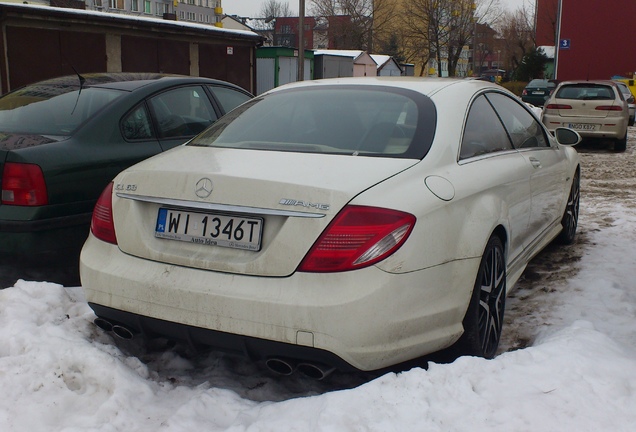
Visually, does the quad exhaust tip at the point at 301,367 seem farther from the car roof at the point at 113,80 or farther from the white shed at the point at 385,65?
the white shed at the point at 385,65

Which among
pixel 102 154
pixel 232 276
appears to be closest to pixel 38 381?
pixel 232 276

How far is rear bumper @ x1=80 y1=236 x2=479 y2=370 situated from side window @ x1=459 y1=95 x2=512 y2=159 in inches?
29.2

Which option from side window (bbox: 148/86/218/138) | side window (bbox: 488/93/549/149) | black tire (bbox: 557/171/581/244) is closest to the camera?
side window (bbox: 488/93/549/149)

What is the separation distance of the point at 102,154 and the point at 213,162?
1.59m

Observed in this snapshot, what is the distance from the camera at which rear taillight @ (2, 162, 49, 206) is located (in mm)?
3969

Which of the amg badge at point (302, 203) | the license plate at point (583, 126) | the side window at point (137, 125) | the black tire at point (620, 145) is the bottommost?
the black tire at point (620, 145)

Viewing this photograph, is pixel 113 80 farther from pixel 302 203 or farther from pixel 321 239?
pixel 321 239

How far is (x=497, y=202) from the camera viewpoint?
3461 mm

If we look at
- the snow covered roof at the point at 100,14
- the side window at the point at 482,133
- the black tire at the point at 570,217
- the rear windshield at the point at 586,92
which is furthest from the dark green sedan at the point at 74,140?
the rear windshield at the point at 586,92

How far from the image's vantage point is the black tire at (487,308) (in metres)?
3.13

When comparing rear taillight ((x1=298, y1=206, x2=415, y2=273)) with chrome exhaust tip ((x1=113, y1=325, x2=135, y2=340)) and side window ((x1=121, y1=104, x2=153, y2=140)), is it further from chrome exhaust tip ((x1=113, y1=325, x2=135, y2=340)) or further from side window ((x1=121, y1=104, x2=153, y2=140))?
side window ((x1=121, y1=104, x2=153, y2=140))

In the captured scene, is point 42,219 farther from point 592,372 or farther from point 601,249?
point 601,249

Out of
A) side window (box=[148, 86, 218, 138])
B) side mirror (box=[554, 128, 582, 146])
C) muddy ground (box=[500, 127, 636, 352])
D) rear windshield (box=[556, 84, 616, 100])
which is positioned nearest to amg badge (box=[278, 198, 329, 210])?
muddy ground (box=[500, 127, 636, 352])

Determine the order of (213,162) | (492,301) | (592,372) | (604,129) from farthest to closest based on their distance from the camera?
(604,129)
(492,301)
(213,162)
(592,372)
